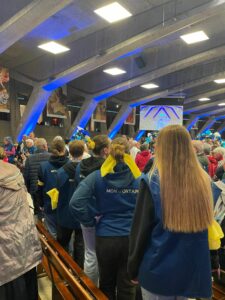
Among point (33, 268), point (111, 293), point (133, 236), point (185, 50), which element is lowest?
point (111, 293)

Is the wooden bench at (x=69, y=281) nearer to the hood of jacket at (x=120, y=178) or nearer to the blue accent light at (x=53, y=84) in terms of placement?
the hood of jacket at (x=120, y=178)

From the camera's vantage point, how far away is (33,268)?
2.57 metres

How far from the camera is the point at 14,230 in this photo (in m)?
2.28

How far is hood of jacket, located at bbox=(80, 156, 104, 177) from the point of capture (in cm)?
319

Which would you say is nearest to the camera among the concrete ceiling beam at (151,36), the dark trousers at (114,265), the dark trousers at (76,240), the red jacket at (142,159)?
the dark trousers at (114,265)

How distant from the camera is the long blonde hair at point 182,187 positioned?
1.74 metres

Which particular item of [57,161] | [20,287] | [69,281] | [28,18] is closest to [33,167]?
[57,161]

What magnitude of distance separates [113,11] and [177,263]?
7.81 m

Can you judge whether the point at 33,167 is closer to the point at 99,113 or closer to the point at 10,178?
the point at 10,178

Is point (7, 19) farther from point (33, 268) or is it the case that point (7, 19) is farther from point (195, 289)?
point (195, 289)

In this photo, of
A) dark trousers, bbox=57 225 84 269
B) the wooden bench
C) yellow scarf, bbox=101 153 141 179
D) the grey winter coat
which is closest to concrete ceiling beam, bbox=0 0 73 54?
dark trousers, bbox=57 225 84 269

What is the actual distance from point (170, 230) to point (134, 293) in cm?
127

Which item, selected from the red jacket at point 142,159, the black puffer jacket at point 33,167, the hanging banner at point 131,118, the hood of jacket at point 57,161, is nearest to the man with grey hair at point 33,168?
the black puffer jacket at point 33,167

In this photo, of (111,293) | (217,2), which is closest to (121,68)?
(217,2)
